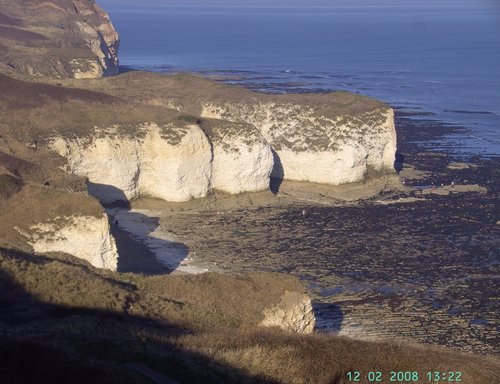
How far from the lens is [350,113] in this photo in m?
57.7

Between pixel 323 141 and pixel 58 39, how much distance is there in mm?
47188

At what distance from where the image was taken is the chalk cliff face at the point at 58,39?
77.8 m

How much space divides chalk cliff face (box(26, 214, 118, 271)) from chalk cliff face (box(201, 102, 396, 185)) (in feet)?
78.4

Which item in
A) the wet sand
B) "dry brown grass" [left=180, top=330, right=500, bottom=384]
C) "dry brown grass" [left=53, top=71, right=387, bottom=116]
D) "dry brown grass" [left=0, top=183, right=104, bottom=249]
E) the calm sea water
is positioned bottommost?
the wet sand

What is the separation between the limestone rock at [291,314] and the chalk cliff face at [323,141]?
2839 cm

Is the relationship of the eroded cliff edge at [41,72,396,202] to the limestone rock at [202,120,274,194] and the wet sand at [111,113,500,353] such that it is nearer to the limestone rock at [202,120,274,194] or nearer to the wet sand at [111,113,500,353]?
the limestone rock at [202,120,274,194]

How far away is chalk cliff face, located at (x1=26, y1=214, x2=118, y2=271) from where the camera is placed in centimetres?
3203

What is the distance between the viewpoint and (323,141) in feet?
184

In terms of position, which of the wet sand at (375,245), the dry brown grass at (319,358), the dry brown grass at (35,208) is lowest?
the wet sand at (375,245)

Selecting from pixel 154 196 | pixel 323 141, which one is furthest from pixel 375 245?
pixel 323 141

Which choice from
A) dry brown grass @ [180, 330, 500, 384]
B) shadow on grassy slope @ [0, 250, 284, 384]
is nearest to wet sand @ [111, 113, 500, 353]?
dry brown grass @ [180, 330, 500, 384]

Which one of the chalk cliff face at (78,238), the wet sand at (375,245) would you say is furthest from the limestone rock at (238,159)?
the chalk cliff face at (78,238)

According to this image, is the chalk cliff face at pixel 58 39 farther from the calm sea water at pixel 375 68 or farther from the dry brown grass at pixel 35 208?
the dry brown grass at pixel 35 208

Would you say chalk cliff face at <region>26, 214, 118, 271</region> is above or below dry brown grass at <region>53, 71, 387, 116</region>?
below
